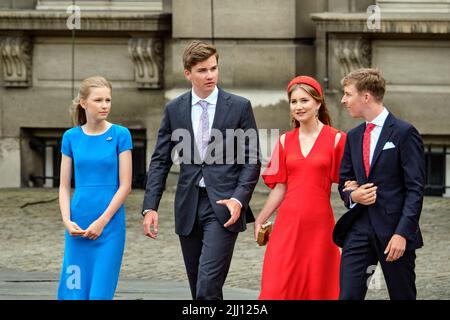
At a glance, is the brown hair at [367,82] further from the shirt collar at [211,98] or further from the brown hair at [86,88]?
the brown hair at [86,88]

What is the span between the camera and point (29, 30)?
17.8m

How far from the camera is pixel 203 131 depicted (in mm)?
9234

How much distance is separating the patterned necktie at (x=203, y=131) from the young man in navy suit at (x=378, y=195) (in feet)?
3.13

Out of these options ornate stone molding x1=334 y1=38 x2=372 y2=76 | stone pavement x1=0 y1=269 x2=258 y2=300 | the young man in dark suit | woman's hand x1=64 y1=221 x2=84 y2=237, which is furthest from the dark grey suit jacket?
ornate stone molding x1=334 y1=38 x2=372 y2=76

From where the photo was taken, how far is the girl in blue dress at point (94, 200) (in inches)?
351

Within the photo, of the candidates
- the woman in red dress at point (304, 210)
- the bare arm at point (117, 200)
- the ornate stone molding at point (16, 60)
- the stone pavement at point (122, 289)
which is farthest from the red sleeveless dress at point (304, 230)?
the ornate stone molding at point (16, 60)

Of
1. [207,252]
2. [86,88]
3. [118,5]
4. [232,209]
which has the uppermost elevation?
[118,5]

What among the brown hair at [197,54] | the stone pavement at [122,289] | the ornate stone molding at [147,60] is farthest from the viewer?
the ornate stone molding at [147,60]

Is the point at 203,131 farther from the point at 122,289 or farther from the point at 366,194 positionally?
the point at 122,289

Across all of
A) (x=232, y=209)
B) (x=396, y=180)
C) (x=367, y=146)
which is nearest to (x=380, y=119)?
(x=367, y=146)

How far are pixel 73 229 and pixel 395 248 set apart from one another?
72.1 inches

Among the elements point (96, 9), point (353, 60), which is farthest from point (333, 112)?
point (96, 9)

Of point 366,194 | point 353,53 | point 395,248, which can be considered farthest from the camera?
point 353,53

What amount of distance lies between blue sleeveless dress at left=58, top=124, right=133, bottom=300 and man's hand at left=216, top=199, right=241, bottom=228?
586 mm
